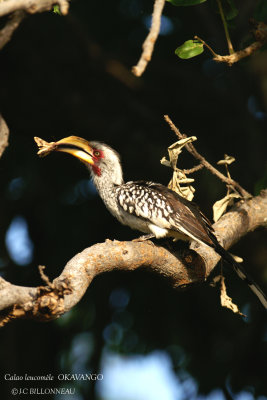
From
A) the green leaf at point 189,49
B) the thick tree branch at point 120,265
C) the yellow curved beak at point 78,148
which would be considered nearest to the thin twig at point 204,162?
the thick tree branch at point 120,265

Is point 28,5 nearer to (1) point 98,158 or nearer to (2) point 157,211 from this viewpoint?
(2) point 157,211

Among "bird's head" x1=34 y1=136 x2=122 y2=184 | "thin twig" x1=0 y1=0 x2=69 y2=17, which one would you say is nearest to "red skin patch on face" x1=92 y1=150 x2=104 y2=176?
"bird's head" x1=34 y1=136 x2=122 y2=184

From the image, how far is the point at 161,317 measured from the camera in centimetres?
658

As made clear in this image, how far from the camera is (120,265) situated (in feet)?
10.8

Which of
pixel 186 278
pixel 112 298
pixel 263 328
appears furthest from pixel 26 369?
pixel 186 278

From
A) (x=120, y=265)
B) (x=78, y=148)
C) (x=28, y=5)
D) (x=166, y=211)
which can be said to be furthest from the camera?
(x=78, y=148)

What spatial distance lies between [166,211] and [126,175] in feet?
10.8

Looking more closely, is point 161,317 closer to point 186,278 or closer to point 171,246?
point 171,246

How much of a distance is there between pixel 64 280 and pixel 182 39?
16.5ft

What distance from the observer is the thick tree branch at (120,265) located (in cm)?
257

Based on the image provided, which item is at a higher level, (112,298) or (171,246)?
(171,246)

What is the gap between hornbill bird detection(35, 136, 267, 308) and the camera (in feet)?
12.2

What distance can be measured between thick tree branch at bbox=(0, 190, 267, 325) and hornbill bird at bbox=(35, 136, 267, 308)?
0.49 ft

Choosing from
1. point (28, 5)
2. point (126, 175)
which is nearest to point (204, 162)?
point (28, 5)
